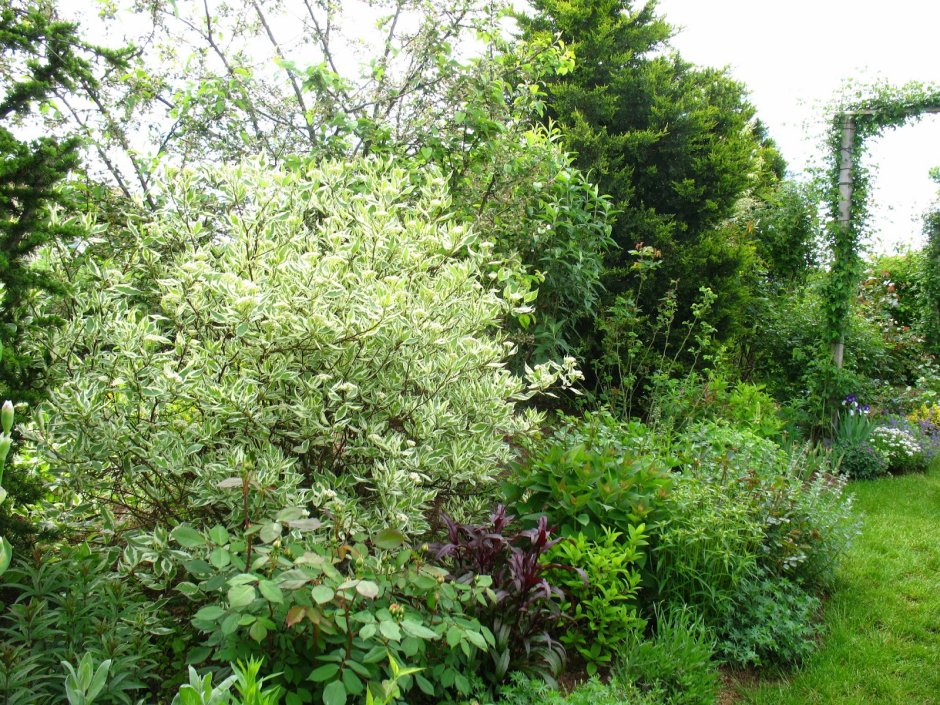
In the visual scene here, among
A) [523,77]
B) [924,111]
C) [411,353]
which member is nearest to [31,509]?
[411,353]

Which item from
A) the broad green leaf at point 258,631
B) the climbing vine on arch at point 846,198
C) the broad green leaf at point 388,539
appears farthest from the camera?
the climbing vine on arch at point 846,198

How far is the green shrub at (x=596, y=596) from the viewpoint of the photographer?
2.91 meters

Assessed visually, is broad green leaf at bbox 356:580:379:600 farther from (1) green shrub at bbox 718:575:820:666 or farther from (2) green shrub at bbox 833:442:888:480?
(2) green shrub at bbox 833:442:888:480

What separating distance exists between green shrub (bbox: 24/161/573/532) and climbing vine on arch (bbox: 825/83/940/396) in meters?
5.88

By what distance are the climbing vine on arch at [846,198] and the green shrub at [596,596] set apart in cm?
572

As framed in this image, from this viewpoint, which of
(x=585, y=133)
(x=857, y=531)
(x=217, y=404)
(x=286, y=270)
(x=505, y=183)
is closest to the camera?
(x=217, y=404)

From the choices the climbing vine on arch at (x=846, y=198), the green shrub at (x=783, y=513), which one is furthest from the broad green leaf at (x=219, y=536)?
the climbing vine on arch at (x=846, y=198)

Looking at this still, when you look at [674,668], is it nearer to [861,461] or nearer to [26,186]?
[26,186]

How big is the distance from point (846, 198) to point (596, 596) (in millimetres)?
6597

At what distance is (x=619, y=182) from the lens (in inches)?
283

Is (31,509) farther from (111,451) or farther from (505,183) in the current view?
(505,183)

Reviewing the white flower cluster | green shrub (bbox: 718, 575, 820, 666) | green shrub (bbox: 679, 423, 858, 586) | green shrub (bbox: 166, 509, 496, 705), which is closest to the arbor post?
the white flower cluster

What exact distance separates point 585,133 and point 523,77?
6.41 ft

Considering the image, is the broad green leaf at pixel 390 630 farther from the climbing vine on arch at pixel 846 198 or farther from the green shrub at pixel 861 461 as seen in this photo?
the climbing vine on arch at pixel 846 198
